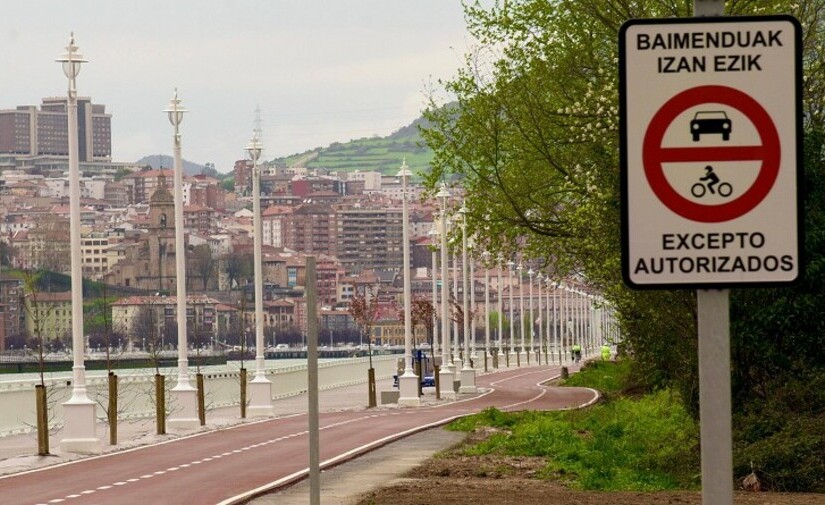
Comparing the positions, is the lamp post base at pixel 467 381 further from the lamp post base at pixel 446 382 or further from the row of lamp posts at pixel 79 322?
the row of lamp posts at pixel 79 322

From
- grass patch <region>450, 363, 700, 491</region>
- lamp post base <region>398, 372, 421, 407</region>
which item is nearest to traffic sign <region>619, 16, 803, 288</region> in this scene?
grass patch <region>450, 363, 700, 491</region>

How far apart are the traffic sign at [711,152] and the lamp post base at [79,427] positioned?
33344mm

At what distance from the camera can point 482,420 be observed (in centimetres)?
4494

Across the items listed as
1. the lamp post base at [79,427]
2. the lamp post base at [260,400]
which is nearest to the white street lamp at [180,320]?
the lamp post base at [260,400]

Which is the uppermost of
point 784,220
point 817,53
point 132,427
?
point 817,53

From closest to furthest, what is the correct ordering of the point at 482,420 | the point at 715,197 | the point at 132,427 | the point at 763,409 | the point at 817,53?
the point at 715,197 → the point at 763,409 → the point at 817,53 → the point at 482,420 → the point at 132,427

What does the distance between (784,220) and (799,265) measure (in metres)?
0.12

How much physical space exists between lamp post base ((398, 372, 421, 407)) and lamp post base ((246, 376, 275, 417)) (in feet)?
35.1

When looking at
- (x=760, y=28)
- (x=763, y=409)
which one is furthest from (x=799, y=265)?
(x=763, y=409)

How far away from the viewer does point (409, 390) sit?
65.5 m

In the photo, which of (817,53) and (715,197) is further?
(817,53)

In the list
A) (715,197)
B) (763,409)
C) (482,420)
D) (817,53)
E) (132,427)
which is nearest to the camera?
(715,197)

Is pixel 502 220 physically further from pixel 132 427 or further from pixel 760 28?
pixel 760 28

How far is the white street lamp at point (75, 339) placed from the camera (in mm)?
37719
